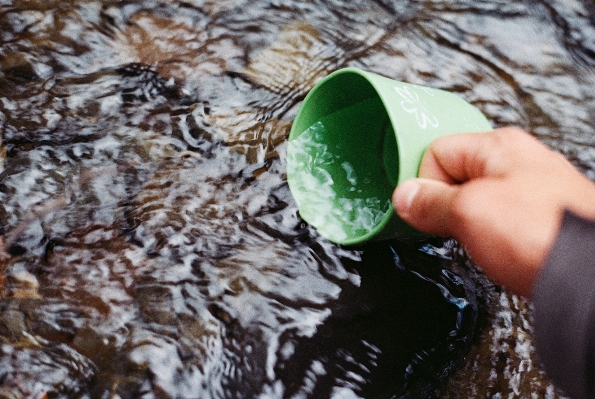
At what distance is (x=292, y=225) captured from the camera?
186 centimetres

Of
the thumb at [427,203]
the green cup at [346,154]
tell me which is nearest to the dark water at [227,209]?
the green cup at [346,154]

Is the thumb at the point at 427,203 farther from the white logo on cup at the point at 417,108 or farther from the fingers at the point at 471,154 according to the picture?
the white logo on cup at the point at 417,108

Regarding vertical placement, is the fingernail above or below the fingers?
below

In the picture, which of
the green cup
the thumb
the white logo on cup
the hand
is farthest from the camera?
the green cup

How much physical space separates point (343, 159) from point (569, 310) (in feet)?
3.54

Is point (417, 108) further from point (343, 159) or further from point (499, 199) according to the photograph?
point (343, 159)

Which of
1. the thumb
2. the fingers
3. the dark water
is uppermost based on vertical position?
the fingers

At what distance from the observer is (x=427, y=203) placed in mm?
A: 1245

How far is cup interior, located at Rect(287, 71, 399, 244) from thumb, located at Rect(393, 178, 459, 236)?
0.46 metres

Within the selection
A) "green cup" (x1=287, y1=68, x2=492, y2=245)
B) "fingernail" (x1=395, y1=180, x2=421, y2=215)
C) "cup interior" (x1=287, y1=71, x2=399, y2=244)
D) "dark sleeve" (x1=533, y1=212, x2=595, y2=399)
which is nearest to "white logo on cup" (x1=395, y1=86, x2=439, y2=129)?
"green cup" (x1=287, y1=68, x2=492, y2=245)

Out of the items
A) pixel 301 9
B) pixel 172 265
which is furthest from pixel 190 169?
pixel 301 9

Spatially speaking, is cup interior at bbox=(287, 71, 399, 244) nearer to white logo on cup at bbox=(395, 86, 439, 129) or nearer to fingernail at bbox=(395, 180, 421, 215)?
white logo on cup at bbox=(395, 86, 439, 129)

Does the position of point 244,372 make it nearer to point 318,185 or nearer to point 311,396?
point 311,396

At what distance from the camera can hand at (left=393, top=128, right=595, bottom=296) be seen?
110 cm
